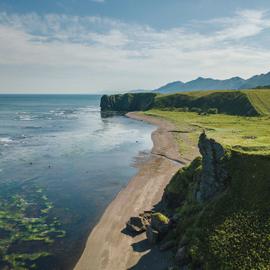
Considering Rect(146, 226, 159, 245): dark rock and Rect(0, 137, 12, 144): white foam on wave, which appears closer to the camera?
Rect(146, 226, 159, 245): dark rock

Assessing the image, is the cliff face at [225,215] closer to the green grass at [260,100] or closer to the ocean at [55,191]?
the ocean at [55,191]

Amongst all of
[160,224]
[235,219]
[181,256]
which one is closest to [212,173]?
[235,219]

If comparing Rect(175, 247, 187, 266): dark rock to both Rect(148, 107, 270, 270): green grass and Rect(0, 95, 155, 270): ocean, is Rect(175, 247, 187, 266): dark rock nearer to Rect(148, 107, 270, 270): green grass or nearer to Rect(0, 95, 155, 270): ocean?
Rect(148, 107, 270, 270): green grass

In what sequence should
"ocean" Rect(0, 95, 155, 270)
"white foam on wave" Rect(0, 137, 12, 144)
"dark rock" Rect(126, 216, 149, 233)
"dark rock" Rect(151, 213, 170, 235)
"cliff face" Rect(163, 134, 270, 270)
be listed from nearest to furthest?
1. "cliff face" Rect(163, 134, 270, 270)
2. "dark rock" Rect(151, 213, 170, 235)
3. "ocean" Rect(0, 95, 155, 270)
4. "dark rock" Rect(126, 216, 149, 233)
5. "white foam on wave" Rect(0, 137, 12, 144)

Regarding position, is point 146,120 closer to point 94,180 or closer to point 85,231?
point 94,180

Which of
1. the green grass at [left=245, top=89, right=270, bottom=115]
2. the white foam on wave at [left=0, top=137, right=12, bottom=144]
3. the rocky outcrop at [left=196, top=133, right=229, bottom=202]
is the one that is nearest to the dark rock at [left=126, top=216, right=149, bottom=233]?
the rocky outcrop at [left=196, top=133, right=229, bottom=202]

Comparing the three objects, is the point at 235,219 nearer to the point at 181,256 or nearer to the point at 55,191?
the point at 181,256

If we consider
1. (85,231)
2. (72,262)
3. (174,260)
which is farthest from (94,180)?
(174,260)
